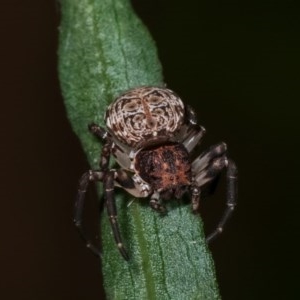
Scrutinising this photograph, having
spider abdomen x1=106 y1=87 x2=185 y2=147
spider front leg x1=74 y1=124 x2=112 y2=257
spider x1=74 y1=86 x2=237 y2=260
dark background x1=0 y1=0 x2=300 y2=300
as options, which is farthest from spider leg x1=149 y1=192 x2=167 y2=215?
dark background x1=0 y1=0 x2=300 y2=300

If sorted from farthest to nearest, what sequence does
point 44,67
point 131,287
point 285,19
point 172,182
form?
point 44,67 → point 285,19 → point 172,182 → point 131,287

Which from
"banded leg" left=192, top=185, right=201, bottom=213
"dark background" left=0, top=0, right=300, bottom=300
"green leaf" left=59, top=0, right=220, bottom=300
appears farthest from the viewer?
"dark background" left=0, top=0, right=300, bottom=300

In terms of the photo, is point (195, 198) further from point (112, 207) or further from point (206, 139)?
point (206, 139)

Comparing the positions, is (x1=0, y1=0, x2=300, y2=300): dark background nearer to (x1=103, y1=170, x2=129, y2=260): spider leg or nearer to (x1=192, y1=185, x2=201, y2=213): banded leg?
(x1=192, y1=185, x2=201, y2=213): banded leg

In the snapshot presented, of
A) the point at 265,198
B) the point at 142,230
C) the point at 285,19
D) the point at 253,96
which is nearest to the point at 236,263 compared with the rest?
the point at 265,198

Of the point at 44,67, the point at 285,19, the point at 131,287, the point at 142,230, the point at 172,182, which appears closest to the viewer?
the point at 131,287

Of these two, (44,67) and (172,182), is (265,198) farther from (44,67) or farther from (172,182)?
(172,182)

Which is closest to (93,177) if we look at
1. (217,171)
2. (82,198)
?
(82,198)
